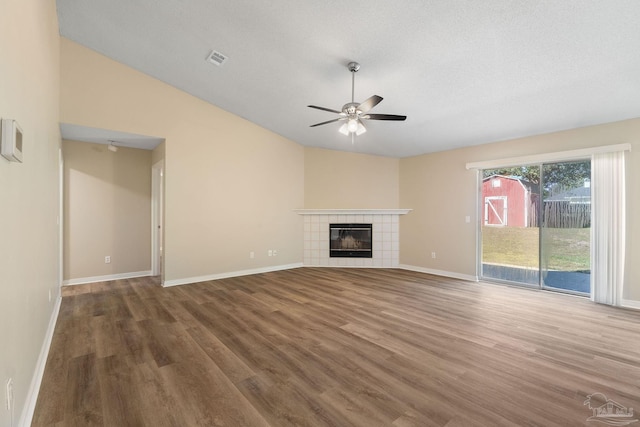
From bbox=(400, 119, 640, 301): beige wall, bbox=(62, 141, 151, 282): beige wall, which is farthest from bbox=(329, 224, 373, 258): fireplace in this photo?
bbox=(62, 141, 151, 282): beige wall

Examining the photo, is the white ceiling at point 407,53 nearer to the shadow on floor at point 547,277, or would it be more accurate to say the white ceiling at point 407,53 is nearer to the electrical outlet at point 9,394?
the shadow on floor at point 547,277

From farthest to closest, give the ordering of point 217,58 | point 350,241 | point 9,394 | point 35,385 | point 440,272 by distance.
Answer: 1. point 350,241
2. point 440,272
3. point 217,58
4. point 35,385
5. point 9,394

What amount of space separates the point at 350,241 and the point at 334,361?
4.20m

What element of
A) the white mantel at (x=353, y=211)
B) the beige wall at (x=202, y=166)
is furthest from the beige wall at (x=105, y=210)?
the white mantel at (x=353, y=211)

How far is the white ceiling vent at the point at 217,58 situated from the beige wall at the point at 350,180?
295 cm

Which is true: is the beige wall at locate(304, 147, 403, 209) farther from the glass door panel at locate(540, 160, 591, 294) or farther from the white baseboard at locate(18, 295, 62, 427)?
the white baseboard at locate(18, 295, 62, 427)

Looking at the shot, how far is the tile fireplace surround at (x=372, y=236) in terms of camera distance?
6.25 metres

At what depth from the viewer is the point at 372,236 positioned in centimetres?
627

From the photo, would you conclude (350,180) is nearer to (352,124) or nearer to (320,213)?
(320,213)

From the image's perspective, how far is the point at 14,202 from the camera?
144cm

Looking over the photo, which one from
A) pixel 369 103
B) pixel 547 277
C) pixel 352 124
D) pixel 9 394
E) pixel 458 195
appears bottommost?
pixel 547 277

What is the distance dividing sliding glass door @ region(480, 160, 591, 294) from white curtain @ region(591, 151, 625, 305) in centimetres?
19

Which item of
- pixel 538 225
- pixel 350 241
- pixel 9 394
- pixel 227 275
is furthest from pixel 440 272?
pixel 9 394

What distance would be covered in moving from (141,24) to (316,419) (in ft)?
14.2
